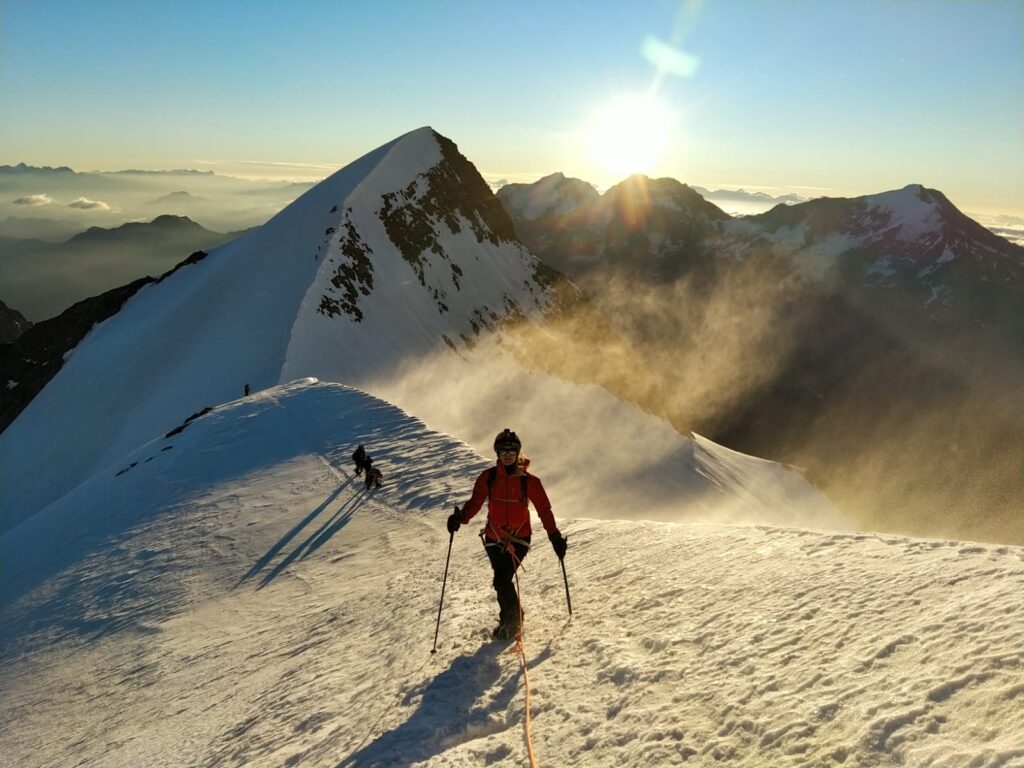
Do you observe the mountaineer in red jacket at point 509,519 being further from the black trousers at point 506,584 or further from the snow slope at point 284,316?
the snow slope at point 284,316

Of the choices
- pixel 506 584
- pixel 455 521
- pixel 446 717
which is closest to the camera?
pixel 446 717

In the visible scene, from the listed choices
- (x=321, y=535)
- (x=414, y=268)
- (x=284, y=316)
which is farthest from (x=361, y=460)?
(x=414, y=268)

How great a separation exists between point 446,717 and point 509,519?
2267mm

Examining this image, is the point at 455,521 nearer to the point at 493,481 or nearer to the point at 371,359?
the point at 493,481

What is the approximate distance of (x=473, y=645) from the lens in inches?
288

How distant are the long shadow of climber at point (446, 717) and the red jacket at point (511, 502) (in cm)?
149

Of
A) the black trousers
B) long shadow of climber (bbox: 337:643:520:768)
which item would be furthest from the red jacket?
long shadow of climber (bbox: 337:643:520:768)

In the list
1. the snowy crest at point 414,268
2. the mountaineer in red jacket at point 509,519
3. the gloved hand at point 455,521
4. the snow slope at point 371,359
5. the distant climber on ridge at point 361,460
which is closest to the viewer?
the mountaineer in red jacket at point 509,519

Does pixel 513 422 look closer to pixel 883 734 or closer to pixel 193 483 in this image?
pixel 193 483

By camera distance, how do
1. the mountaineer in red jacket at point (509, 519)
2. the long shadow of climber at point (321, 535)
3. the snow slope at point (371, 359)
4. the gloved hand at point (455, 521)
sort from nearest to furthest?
the mountaineer in red jacket at point (509, 519), the gloved hand at point (455, 521), the long shadow of climber at point (321, 535), the snow slope at point (371, 359)

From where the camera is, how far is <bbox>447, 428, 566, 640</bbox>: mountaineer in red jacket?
731 centimetres

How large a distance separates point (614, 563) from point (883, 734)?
195 inches

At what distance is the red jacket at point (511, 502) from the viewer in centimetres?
735

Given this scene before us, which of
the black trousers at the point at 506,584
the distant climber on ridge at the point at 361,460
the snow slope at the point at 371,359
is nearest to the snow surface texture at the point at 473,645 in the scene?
the black trousers at the point at 506,584
